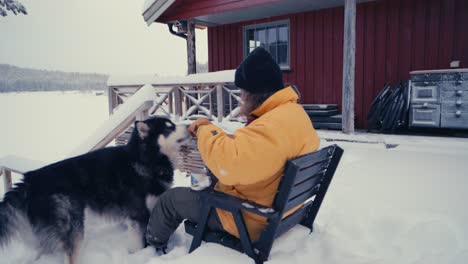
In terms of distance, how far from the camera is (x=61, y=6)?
15.2 meters

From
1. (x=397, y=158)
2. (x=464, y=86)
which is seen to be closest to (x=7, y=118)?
(x=397, y=158)

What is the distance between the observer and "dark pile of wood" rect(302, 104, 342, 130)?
797 cm

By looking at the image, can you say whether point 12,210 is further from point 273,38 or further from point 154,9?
point 273,38

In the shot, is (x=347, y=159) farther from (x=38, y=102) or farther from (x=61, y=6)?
(x=38, y=102)

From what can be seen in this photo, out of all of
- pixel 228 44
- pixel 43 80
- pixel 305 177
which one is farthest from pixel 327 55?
pixel 43 80

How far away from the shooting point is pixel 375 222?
117 inches

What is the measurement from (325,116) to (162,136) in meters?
6.01

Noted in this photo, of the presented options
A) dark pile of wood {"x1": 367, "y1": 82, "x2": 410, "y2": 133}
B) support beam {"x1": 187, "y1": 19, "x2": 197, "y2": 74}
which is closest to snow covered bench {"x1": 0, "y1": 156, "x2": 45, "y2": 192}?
support beam {"x1": 187, "y1": 19, "x2": 197, "y2": 74}

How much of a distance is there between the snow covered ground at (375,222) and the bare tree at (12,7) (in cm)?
791

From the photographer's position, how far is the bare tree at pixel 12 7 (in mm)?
9255

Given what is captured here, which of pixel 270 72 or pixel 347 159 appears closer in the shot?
pixel 270 72

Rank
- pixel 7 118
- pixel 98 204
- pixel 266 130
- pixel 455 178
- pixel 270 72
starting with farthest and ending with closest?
pixel 7 118 → pixel 455 178 → pixel 98 204 → pixel 270 72 → pixel 266 130

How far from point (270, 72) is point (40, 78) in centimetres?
1670

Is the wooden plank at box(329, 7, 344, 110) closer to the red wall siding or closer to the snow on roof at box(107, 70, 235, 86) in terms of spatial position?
the red wall siding
